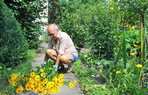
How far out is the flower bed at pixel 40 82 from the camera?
310cm

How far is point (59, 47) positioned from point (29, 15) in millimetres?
3083

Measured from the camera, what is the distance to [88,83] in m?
3.53

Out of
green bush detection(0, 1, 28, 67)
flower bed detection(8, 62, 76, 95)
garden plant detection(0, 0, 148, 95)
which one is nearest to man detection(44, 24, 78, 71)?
garden plant detection(0, 0, 148, 95)

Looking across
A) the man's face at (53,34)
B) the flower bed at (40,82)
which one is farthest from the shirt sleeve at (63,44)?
the flower bed at (40,82)

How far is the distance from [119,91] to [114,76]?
0.43 m

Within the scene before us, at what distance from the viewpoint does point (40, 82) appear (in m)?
3.16

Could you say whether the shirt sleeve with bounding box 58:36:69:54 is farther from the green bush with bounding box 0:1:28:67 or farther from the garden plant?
the green bush with bounding box 0:1:28:67

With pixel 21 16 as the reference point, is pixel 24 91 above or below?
below

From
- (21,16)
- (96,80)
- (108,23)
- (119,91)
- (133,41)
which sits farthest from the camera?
(21,16)

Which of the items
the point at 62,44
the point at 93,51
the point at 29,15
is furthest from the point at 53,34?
the point at 29,15

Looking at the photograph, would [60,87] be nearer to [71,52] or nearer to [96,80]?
[96,80]

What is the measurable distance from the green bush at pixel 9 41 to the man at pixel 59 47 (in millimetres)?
948

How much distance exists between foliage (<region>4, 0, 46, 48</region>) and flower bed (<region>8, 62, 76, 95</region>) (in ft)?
11.3

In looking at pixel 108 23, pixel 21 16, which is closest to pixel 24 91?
pixel 108 23
